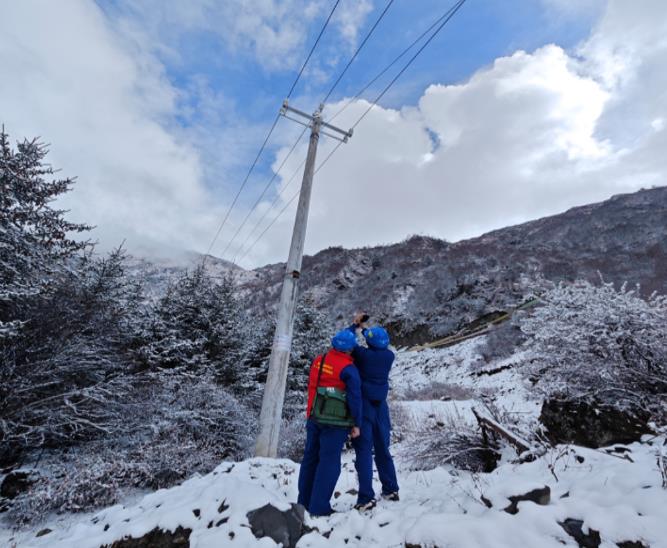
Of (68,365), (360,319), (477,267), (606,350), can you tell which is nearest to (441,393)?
(606,350)

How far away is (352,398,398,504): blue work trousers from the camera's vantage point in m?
3.70

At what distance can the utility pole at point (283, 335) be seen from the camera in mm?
5602

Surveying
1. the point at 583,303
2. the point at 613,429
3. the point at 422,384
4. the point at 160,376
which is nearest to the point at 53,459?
the point at 160,376

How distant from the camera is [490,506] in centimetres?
260

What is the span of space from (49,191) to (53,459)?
536 centimetres

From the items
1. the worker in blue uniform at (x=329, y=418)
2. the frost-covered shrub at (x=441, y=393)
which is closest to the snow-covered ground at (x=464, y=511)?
the worker in blue uniform at (x=329, y=418)

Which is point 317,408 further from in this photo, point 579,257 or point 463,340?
point 579,257

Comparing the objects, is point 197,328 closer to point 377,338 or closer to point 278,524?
point 377,338

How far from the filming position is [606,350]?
5.45 m

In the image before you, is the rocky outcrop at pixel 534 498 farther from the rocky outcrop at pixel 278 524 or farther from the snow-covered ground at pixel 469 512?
the rocky outcrop at pixel 278 524

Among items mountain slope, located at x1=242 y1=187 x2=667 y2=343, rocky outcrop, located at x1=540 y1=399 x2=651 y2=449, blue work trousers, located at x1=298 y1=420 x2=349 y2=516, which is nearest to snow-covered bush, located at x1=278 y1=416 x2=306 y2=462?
blue work trousers, located at x1=298 y1=420 x2=349 y2=516

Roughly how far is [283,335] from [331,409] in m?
2.39

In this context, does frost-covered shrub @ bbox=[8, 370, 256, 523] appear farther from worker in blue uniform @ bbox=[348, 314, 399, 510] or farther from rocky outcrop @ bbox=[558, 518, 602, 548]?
rocky outcrop @ bbox=[558, 518, 602, 548]

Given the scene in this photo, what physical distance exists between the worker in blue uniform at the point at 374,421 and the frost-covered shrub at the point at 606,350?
3154mm
